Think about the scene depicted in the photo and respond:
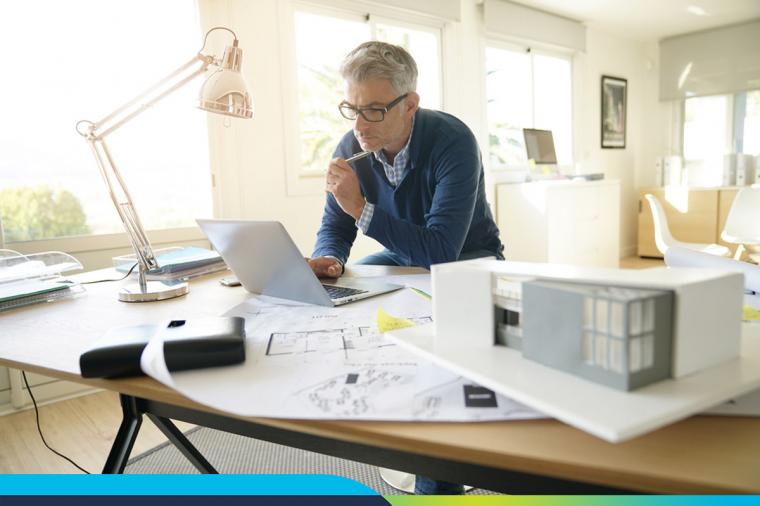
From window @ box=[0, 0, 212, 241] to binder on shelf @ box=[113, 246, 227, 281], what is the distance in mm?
911

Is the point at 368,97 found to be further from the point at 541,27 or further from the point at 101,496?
the point at 541,27

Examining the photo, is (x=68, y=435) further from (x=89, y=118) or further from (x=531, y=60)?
(x=531, y=60)

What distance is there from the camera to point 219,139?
9.30 ft

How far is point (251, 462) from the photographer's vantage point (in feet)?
5.98

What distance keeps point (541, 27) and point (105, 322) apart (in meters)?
4.64

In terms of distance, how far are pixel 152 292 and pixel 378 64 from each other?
833 millimetres

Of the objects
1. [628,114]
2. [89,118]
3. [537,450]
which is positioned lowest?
[537,450]

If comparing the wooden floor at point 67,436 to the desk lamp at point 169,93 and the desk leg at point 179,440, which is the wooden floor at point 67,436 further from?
the desk lamp at point 169,93

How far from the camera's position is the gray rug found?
1744 mm

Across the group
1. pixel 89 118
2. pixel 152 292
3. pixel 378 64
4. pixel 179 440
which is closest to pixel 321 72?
pixel 89 118

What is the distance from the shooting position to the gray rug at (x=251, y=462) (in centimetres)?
174

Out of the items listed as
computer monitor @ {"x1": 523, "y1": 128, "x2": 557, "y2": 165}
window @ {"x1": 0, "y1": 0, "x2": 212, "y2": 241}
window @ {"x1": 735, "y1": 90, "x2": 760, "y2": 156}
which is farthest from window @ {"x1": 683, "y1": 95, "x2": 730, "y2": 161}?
window @ {"x1": 0, "y1": 0, "x2": 212, "y2": 241}

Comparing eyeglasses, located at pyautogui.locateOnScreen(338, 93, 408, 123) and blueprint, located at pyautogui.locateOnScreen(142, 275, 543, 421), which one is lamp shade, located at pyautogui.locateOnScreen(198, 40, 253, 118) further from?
blueprint, located at pyautogui.locateOnScreen(142, 275, 543, 421)

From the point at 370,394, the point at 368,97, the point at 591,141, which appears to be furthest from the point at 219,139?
the point at 591,141
